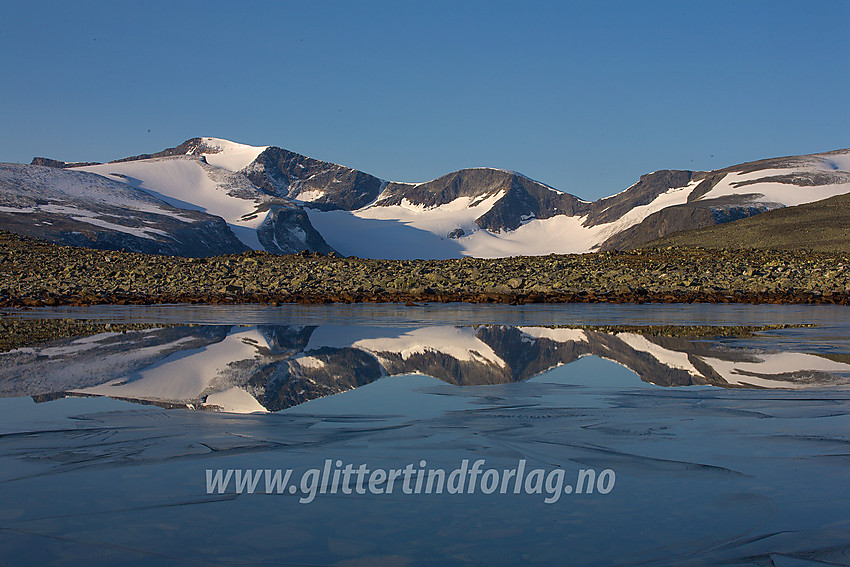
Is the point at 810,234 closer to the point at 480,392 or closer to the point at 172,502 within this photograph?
the point at 480,392

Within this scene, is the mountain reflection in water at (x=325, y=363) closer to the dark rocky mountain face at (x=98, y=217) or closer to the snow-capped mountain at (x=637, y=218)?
the dark rocky mountain face at (x=98, y=217)

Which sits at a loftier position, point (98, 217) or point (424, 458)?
point (98, 217)

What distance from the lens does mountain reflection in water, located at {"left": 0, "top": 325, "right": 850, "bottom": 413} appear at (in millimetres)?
5559

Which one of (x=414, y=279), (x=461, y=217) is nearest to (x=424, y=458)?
(x=414, y=279)

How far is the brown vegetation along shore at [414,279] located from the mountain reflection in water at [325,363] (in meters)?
9.63

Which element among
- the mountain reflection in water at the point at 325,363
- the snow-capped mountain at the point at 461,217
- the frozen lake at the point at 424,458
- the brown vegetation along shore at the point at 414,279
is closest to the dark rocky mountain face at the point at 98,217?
the snow-capped mountain at the point at 461,217

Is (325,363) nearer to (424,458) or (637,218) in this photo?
(424,458)

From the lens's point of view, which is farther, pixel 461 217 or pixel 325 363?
pixel 461 217

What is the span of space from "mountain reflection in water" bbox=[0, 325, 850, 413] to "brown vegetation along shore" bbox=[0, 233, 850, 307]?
31.6 ft

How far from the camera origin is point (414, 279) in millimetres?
23922

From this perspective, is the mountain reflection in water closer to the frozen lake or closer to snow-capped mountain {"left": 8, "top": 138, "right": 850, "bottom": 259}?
the frozen lake

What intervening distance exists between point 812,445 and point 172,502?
3.07 metres

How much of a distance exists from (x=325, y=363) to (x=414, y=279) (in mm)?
16992

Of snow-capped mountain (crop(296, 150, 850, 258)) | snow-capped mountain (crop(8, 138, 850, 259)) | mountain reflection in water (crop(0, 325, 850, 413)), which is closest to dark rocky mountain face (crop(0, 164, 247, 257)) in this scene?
snow-capped mountain (crop(8, 138, 850, 259))
